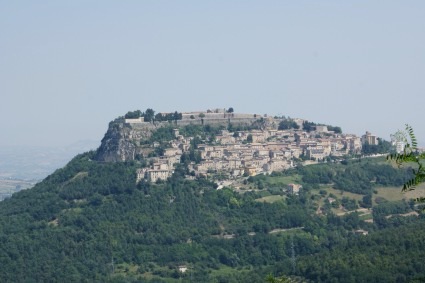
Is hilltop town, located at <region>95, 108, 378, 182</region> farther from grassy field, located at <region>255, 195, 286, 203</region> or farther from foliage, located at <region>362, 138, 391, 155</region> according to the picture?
grassy field, located at <region>255, 195, 286, 203</region>

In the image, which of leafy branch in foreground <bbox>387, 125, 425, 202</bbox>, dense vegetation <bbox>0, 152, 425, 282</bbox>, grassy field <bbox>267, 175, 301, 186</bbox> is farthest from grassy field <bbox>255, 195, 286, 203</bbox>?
leafy branch in foreground <bbox>387, 125, 425, 202</bbox>

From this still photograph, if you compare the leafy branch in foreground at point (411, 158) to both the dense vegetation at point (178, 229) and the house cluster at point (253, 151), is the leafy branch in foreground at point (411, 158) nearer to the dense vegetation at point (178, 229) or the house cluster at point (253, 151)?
the dense vegetation at point (178, 229)

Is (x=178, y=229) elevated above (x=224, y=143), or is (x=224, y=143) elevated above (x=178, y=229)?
(x=224, y=143)

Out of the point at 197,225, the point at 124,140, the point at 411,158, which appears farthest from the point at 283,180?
the point at 411,158

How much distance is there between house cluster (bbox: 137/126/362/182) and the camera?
8594 cm

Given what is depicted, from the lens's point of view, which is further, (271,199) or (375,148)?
(375,148)

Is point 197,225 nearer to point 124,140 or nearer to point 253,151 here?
point 124,140

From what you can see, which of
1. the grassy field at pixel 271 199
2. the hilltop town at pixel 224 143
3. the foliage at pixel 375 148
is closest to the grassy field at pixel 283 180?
the hilltop town at pixel 224 143

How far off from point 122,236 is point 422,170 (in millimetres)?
63708

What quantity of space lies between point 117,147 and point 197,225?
1517 cm

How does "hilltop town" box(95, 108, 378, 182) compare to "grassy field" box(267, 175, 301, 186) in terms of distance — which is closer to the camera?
"grassy field" box(267, 175, 301, 186)

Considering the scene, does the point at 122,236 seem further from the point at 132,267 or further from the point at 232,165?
the point at 232,165

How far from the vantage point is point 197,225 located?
75.4 metres

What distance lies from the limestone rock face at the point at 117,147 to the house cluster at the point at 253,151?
3216 millimetres
